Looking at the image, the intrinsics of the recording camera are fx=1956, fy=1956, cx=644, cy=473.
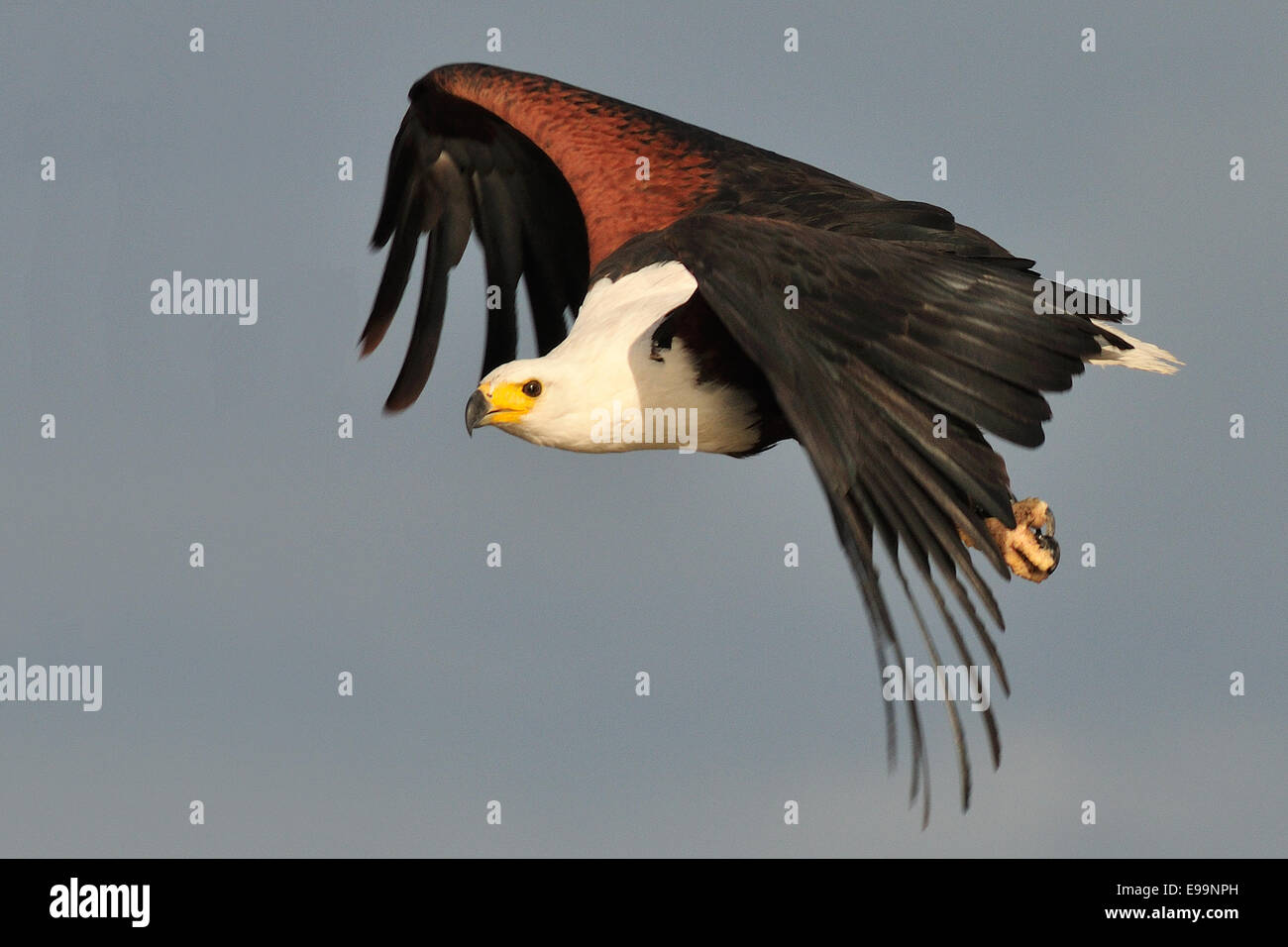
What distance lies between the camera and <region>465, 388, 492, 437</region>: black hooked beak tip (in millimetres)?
9102

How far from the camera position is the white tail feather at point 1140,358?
31.5 feet

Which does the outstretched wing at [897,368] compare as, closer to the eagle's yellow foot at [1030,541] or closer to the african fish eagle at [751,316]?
the african fish eagle at [751,316]

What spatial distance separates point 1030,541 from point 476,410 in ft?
8.95

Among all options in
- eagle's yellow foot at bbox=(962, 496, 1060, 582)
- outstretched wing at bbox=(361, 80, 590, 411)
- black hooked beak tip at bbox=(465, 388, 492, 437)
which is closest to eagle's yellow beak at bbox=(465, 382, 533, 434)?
black hooked beak tip at bbox=(465, 388, 492, 437)

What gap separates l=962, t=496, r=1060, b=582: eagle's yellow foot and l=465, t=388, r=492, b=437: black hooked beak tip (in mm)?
2463

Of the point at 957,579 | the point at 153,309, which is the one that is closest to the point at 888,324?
the point at 957,579

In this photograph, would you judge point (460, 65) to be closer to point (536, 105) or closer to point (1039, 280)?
point (536, 105)

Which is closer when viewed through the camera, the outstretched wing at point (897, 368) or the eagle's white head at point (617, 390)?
the outstretched wing at point (897, 368)

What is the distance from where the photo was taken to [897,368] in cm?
812

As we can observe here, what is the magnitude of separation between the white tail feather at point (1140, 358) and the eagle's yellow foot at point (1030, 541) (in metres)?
0.82

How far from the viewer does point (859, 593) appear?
7371 mm

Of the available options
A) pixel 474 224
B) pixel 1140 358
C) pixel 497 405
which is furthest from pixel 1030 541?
pixel 474 224

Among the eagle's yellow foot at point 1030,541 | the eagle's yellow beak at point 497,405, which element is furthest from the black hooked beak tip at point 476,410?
the eagle's yellow foot at point 1030,541

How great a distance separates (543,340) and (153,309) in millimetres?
2375
